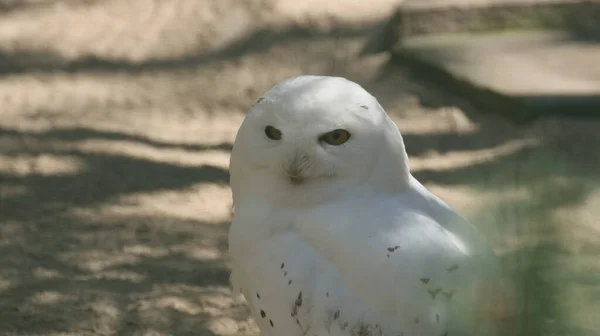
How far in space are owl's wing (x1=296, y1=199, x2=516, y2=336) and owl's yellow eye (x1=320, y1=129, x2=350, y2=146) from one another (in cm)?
18

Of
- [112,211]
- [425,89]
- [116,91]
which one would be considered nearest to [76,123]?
[116,91]

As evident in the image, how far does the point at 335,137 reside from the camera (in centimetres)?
238

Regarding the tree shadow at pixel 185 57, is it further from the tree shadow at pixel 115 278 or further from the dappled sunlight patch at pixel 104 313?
the dappled sunlight patch at pixel 104 313

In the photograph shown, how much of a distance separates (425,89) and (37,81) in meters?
2.62

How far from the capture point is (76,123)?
18.5ft

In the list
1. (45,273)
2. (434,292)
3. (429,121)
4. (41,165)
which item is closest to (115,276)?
(45,273)

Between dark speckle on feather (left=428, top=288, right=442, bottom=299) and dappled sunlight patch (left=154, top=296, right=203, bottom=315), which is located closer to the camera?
dark speckle on feather (left=428, top=288, right=442, bottom=299)

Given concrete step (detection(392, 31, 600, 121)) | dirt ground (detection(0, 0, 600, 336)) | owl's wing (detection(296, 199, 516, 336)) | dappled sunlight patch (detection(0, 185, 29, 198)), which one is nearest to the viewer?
dirt ground (detection(0, 0, 600, 336))

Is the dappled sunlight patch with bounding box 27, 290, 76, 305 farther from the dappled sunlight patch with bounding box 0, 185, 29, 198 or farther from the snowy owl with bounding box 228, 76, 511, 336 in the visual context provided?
the snowy owl with bounding box 228, 76, 511, 336

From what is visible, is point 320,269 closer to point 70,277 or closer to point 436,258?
point 436,258

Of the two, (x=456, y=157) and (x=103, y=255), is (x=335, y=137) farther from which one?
(x=456, y=157)

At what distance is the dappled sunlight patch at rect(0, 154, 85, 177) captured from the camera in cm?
498

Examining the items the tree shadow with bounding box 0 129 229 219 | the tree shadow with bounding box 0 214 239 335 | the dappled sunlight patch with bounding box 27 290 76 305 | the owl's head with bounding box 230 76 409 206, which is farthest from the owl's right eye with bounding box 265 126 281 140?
the tree shadow with bounding box 0 129 229 219

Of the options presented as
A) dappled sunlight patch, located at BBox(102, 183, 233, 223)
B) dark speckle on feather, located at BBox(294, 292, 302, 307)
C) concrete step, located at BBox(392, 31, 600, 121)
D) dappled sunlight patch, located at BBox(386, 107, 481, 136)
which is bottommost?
dappled sunlight patch, located at BBox(386, 107, 481, 136)
